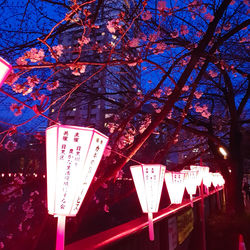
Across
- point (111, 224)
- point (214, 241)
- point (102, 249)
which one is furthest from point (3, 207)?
point (102, 249)

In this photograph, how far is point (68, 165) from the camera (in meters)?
2.96

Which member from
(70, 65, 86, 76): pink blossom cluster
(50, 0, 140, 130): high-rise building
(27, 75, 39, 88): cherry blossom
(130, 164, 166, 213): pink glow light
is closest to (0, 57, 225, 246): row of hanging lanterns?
(50, 0, 140, 130): high-rise building

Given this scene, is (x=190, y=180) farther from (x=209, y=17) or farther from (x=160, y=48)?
(x=209, y=17)

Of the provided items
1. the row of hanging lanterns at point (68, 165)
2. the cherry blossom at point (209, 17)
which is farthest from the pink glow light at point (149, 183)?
the cherry blossom at point (209, 17)

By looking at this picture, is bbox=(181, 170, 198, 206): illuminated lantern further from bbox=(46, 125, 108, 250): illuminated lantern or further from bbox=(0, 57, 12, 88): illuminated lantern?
bbox=(0, 57, 12, 88): illuminated lantern

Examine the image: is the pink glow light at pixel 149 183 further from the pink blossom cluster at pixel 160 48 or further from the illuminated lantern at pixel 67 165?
the pink blossom cluster at pixel 160 48

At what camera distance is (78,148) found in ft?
9.92

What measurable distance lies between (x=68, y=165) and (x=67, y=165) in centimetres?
1

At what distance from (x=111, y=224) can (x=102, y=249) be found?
1435 cm

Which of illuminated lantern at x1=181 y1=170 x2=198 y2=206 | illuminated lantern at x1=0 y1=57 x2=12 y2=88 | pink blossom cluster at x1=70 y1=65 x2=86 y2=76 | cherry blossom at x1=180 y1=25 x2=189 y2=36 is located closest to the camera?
illuminated lantern at x1=0 y1=57 x2=12 y2=88

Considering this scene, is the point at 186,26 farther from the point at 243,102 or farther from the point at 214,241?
the point at 214,241

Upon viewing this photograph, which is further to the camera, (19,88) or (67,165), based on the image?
(19,88)

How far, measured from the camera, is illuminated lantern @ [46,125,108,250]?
2.88m

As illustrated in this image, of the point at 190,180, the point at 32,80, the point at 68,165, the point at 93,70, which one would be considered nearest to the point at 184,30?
the point at 93,70
